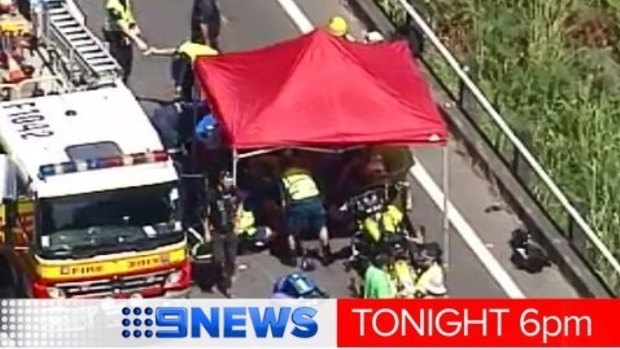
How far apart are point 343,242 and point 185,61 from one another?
10.9ft

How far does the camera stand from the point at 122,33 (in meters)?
29.2

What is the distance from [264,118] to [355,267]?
7.10ft

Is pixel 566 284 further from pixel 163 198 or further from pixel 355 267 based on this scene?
pixel 163 198

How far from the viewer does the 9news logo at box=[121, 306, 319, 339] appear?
24.8 metres

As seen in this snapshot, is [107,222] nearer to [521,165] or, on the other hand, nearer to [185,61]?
[185,61]

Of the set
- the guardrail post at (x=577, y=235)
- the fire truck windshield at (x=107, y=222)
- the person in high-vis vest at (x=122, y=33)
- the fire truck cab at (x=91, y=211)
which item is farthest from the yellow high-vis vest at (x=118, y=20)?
the guardrail post at (x=577, y=235)

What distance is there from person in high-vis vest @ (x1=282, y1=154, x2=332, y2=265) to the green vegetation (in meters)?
3.10

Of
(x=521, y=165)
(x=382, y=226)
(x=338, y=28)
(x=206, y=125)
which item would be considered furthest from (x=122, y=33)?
(x=521, y=165)

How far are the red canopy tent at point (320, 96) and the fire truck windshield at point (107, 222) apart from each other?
1869 millimetres

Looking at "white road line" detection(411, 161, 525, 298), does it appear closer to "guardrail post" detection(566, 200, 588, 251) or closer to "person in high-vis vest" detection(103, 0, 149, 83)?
"guardrail post" detection(566, 200, 588, 251)

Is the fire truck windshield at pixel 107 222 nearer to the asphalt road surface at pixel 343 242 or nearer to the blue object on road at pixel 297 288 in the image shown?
the blue object on road at pixel 297 288

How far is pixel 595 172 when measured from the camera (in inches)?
1118

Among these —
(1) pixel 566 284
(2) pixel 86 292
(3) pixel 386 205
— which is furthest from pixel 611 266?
(2) pixel 86 292

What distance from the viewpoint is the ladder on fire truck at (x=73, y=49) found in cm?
2669
